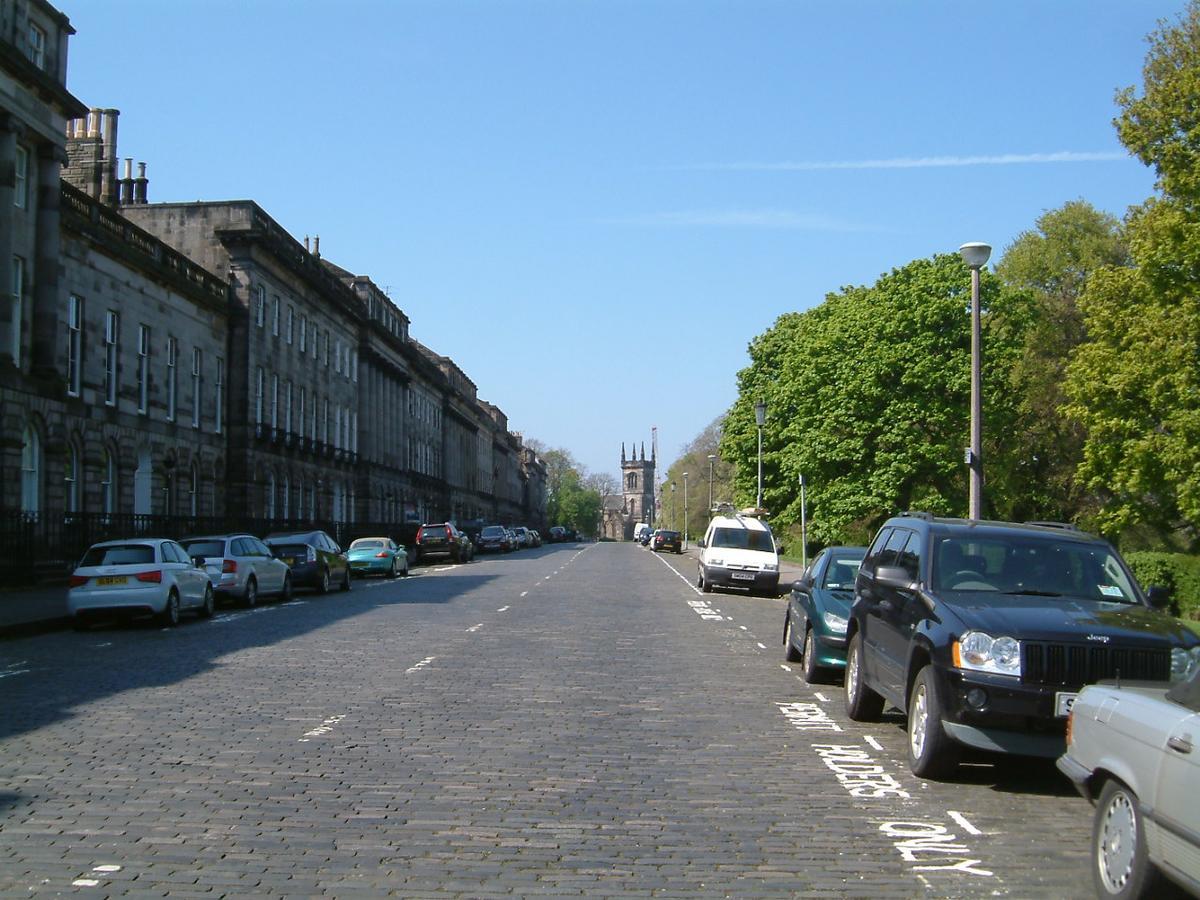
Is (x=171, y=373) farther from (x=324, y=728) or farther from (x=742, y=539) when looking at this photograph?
(x=324, y=728)

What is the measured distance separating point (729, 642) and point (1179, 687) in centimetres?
1399

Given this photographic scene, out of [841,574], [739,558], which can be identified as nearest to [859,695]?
[841,574]

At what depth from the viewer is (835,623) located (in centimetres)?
1395

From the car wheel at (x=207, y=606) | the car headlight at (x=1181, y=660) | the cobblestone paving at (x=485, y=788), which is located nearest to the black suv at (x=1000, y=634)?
the car headlight at (x=1181, y=660)

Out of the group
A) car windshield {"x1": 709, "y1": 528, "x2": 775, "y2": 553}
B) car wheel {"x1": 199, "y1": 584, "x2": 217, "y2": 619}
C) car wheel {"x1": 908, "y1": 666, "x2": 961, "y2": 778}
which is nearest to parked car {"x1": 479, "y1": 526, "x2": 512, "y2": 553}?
car windshield {"x1": 709, "y1": 528, "x2": 775, "y2": 553}

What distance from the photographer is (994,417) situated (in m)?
46.9

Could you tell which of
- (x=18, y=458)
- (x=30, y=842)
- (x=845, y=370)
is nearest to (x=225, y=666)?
(x=30, y=842)

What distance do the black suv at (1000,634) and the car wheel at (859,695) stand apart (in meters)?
0.06

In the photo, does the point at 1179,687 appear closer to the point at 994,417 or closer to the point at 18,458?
the point at 18,458

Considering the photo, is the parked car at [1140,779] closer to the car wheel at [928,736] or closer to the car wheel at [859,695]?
the car wheel at [928,736]

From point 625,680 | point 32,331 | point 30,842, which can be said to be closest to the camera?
point 30,842

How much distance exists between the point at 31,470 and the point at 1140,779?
108 feet

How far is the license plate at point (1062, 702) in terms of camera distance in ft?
26.7

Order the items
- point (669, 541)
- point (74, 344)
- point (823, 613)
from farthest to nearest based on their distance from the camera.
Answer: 1. point (669, 541)
2. point (74, 344)
3. point (823, 613)
